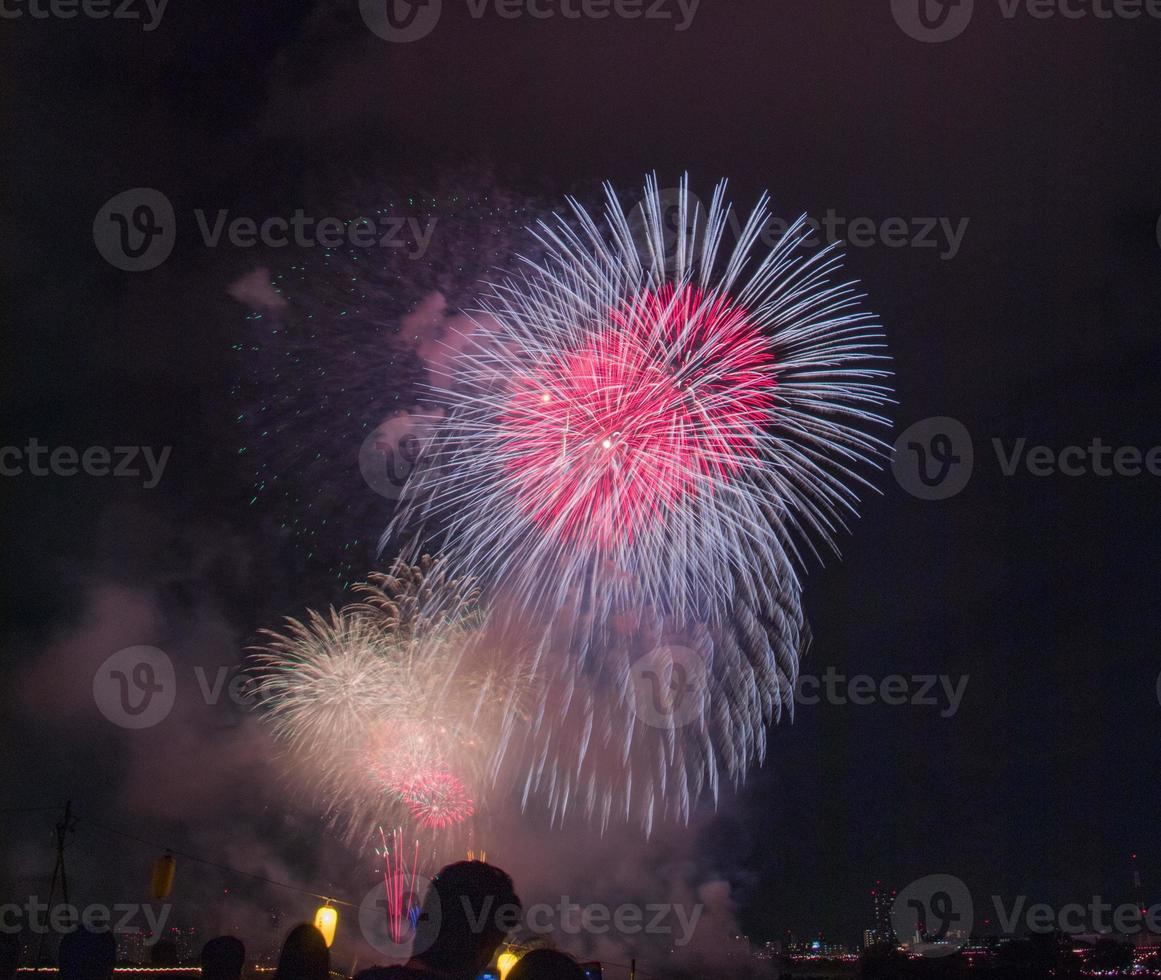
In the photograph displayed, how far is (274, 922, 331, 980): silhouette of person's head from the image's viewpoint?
449 cm

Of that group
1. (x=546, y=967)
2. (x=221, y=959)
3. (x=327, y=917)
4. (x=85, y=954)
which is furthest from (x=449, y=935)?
(x=327, y=917)

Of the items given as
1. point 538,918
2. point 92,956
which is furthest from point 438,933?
point 538,918

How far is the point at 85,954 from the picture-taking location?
6129mm

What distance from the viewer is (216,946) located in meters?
5.68

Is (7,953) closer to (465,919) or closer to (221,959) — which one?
(221,959)

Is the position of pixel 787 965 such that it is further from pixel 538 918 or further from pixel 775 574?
pixel 775 574

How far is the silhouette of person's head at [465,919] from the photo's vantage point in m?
3.87

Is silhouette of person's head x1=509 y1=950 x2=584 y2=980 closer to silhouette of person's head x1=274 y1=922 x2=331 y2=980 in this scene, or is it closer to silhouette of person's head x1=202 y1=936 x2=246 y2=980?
silhouette of person's head x1=274 y1=922 x2=331 y2=980

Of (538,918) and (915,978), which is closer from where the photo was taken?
(538,918)

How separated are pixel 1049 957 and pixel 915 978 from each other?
32778 mm

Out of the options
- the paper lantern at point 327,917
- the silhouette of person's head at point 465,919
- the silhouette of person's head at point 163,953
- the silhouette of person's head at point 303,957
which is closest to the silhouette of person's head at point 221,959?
the silhouette of person's head at point 303,957

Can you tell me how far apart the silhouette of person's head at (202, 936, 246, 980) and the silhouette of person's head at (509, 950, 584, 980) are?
325 centimetres

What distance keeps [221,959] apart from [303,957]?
151cm

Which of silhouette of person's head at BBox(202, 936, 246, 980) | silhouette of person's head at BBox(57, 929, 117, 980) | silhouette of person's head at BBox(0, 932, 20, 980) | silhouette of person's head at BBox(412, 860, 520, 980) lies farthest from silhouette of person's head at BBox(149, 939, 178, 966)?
silhouette of person's head at BBox(412, 860, 520, 980)
